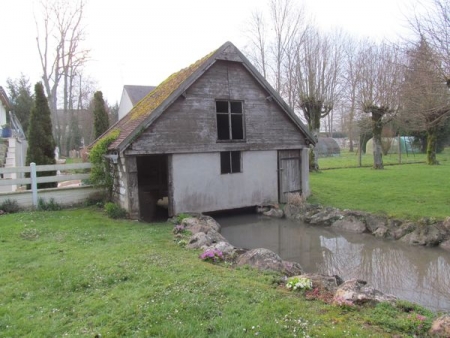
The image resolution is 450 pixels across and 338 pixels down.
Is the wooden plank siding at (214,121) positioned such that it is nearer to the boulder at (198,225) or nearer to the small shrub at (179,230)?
the boulder at (198,225)

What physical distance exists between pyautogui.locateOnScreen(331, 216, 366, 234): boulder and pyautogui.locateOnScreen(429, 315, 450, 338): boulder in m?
6.87

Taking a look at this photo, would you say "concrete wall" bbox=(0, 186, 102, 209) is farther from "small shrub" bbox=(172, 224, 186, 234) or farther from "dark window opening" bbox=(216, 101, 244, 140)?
"dark window opening" bbox=(216, 101, 244, 140)

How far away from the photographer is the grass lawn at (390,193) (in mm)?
11445

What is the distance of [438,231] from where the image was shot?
9.31 m

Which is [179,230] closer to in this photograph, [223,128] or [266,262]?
[266,262]

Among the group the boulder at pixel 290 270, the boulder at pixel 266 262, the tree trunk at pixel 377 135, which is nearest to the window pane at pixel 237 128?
the boulder at pixel 266 262

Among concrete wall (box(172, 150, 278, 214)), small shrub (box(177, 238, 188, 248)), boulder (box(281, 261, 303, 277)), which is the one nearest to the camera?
Result: boulder (box(281, 261, 303, 277))

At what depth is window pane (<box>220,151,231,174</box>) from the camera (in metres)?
13.3

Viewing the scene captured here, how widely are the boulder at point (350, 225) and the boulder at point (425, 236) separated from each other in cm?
135

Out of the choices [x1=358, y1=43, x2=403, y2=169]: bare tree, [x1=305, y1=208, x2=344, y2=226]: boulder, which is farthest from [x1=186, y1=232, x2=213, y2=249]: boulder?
[x1=358, y1=43, x2=403, y2=169]: bare tree

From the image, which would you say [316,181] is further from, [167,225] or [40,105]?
[40,105]

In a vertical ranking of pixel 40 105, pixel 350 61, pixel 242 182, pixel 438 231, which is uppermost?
pixel 350 61

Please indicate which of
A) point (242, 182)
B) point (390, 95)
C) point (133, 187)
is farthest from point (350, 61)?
point (133, 187)

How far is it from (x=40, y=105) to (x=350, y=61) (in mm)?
18973
